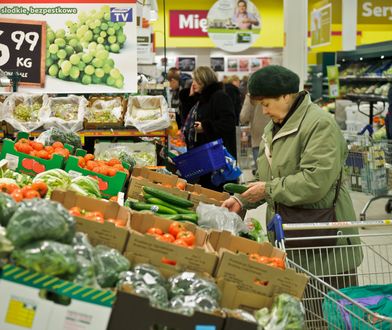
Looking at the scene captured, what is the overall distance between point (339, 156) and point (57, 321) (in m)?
2.10

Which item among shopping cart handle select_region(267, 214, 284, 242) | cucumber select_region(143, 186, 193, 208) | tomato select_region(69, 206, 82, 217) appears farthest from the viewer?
cucumber select_region(143, 186, 193, 208)

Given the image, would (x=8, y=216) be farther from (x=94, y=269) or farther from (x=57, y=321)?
(x=57, y=321)

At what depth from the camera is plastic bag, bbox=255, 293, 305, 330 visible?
229 centimetres

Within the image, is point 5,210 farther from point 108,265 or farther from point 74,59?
point 74,59

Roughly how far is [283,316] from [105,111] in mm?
4587

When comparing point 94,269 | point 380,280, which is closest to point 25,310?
point 94,269

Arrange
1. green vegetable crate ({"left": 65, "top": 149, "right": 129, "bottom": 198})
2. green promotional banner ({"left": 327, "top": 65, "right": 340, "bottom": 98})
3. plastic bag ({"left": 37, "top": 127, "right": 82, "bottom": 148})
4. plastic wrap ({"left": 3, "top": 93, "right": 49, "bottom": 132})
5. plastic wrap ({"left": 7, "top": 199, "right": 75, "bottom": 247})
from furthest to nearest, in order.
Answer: green promotional banner ({"left": 327, "top": 65, "right": 340, "bottom": 98}) < plastic wrap ({"left": 3, "top": 93, "right": 49, "bottom": 132}) < plastic bag ({"left": 37, "top": 127, "right": 82, "bottom": 148}) < green vegetable crate ({"left": 65, "top": 149, "right": 129, "bottom": 198}) < plastic wrap ({"left": 7, "top": 199, "right": 75, "bottom": 247})

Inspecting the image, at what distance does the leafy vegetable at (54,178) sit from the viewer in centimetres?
385

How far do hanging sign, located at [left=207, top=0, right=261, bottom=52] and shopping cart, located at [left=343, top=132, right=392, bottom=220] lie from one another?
18.4ft

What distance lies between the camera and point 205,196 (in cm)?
422

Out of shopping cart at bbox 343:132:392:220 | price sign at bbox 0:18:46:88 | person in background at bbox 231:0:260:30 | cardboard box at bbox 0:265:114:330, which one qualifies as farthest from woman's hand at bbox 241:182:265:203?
person in background at bbox 231:0:260:30

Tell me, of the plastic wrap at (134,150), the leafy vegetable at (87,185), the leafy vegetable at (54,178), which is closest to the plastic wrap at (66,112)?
the plastic wrap at (134,150)

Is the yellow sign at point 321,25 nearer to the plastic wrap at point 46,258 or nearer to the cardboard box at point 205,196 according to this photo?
the cardboard box at point 205,196

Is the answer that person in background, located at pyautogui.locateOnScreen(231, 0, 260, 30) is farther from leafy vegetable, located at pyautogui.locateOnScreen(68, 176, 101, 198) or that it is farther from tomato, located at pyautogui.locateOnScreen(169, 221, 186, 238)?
tomato, located at pyautogui.locateOnScreen(169, 221, 186, 238)
